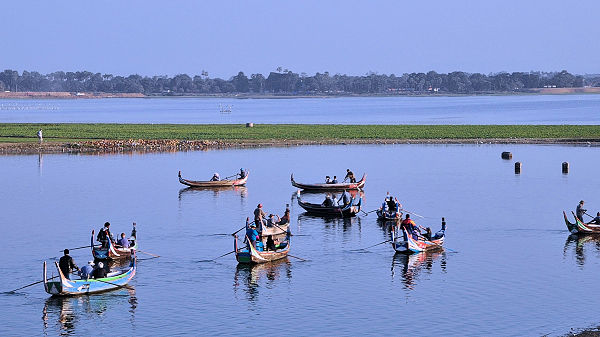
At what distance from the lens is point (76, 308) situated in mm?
34250

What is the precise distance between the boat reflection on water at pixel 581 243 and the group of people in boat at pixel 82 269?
20.0m

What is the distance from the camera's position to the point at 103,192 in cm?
6762

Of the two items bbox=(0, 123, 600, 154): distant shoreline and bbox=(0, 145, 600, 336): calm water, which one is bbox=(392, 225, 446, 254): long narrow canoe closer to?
bbox=(0, 145, 600, 336): calm water

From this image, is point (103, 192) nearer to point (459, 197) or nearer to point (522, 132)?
point (459, 197)

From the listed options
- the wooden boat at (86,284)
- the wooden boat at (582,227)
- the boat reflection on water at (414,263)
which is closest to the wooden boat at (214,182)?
the boat reflection on water at (414,263)

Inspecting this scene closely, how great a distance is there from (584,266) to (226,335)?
17.3 meters

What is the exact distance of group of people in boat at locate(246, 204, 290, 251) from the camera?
4112cm

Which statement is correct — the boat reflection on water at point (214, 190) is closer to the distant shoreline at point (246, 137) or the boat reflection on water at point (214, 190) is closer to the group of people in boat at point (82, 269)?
the group of people in boat at point (82, 269)

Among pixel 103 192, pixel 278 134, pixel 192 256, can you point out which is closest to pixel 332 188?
pixel 103 192

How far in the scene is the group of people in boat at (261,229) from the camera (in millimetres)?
41125

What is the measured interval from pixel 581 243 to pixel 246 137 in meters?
72.9

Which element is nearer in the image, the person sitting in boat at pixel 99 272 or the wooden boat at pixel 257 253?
the person sitting in boat at pixel 99 272

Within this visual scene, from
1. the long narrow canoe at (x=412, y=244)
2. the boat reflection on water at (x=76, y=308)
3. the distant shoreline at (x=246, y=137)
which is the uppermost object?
the distant shoreline at (x=246, y=137)

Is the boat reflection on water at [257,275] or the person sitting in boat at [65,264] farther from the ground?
the person sitting in boat at [65,264]
